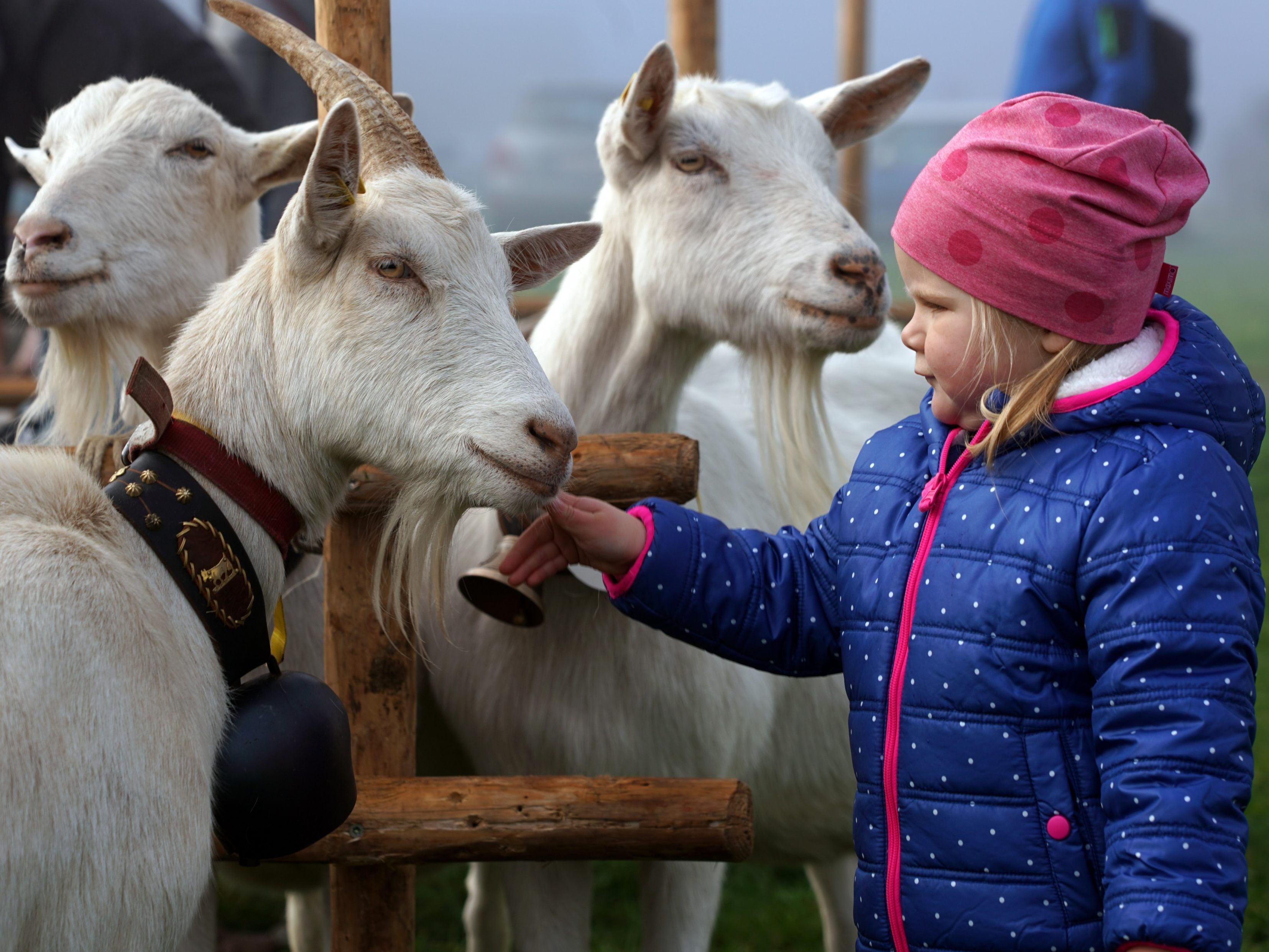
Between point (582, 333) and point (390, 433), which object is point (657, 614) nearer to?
point (390, 433)

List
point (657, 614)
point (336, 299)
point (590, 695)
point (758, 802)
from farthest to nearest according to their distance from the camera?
1. point (758, 802)
2. point (590, 695)
3. point (657, 614)
4. point (336, 299)

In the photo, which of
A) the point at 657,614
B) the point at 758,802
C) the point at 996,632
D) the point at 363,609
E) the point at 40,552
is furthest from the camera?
the point at 758,802

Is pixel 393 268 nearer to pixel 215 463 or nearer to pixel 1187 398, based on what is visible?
pixel 215 463

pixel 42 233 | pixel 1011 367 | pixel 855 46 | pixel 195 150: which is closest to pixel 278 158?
pixel 195 150

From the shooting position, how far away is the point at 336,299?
180 cm

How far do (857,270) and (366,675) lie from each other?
126 cm

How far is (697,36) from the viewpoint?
4219 millimetres

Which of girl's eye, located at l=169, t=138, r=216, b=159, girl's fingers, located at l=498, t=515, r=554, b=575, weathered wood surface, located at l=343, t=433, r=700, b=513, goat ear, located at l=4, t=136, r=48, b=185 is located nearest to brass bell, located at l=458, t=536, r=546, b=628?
girl's fingers, located at l=498, t=515, r=554, b=575

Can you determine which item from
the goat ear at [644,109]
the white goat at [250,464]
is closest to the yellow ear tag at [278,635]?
the white goat at [250,464]

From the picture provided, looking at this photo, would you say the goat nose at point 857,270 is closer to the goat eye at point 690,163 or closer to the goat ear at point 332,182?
the goat eye at point 690,163

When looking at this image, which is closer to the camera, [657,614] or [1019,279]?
[1019,279]

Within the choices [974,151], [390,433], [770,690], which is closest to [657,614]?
[390,433]

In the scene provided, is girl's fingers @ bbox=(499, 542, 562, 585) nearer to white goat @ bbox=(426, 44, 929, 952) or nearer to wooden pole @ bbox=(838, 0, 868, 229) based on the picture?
white goat @ bbox=(426, 44, 929, 952)

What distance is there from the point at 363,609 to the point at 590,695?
0.54m
